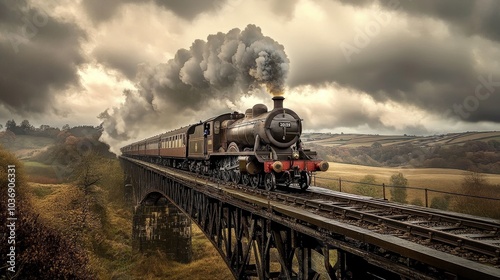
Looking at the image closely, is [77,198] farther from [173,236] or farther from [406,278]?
[406,278]

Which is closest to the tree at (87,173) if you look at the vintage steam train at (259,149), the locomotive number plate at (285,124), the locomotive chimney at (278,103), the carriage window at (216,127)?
the vintage steam train at (259,149)

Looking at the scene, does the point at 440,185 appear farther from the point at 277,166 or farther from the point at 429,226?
the point at 429,226

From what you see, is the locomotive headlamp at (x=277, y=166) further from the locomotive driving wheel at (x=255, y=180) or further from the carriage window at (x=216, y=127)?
the carriage window at (x=216, y=127)

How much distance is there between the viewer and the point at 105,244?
29719mm

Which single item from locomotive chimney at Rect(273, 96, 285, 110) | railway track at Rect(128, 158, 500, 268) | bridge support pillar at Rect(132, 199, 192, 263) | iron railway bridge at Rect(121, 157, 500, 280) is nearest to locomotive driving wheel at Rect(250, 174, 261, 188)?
iron railway bridge at Rect(121, 157, 500, 280)

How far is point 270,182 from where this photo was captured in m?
11.1

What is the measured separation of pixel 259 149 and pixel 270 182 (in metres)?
1.36

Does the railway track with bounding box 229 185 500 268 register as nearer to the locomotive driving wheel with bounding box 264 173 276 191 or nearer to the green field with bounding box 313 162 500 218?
the locomotive driving wheel with bounding box 264 173 276 191

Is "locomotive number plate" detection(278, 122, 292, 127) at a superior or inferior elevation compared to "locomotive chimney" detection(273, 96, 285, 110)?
inferior

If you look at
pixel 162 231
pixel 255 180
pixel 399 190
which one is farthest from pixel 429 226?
pixel 399 190

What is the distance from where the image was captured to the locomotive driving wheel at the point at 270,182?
10.9 meters

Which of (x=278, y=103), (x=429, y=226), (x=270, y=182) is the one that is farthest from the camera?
(x=278, y=103)

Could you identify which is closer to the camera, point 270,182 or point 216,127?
point 270,182

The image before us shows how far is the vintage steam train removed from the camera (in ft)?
37.4
